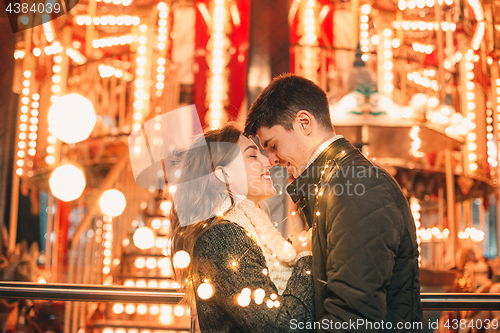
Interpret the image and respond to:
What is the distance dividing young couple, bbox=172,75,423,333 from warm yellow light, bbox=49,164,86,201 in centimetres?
551

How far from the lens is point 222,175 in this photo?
69.7 inches

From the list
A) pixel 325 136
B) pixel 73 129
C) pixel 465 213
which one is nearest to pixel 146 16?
pixel 73 129

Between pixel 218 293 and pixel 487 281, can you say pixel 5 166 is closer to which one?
pixel 218 293

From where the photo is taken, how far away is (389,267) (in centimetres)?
117

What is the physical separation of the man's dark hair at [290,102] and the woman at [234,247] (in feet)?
1.12

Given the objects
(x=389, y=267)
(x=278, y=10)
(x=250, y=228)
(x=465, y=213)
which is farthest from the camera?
(x=465, y=213)

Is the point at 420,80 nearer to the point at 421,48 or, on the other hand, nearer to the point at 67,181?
the point at 421,48

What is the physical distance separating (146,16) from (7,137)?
766 cm

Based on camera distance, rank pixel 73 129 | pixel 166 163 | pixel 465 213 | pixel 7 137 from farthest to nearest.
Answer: pixel 465 213, pixel 73 129, pixel 7 137, pixel 166 163

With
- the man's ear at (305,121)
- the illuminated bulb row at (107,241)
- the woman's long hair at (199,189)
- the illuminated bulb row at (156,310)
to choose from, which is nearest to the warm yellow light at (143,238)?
the illuminated bulb row at (107,241)

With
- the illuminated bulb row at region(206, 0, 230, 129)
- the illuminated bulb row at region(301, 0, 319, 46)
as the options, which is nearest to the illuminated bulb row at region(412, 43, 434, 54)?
the illuminated bulb row at region(301, 0, 319, 46)

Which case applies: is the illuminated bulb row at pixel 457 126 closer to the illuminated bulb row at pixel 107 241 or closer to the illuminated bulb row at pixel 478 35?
the illuminated bulb row at pixel 478 35

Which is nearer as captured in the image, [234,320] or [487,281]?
[234,320]

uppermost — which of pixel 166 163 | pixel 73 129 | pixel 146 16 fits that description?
pixel 146 16
